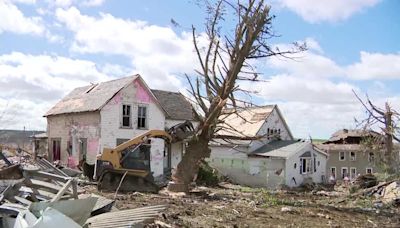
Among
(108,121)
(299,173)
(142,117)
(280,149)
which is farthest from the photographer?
(299,173)

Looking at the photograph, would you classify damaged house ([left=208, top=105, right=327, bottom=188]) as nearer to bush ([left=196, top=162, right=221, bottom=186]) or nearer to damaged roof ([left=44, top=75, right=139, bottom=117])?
bush ([left=196, top=162, right=221, bottom=186])

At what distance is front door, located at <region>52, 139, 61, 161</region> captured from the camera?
30669 mm

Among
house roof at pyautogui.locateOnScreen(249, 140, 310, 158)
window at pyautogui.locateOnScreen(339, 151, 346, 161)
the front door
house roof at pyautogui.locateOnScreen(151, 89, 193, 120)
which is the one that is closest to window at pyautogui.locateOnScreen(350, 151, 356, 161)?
window at pyautogui.locateOnScreen(339, 151, 346, 161)

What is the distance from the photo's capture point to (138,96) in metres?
28.4

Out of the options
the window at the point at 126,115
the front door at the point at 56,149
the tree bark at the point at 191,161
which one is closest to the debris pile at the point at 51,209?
the tree bark at the point at 191,161

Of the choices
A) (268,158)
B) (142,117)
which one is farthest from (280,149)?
(142,117)

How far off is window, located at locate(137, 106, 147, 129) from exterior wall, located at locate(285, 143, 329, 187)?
12182 millimetres

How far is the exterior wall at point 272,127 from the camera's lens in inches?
1477

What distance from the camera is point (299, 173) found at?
120 feet

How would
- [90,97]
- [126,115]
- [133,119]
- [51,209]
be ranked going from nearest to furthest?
[51,209] → [126,115] → [133,119] → [90,97]

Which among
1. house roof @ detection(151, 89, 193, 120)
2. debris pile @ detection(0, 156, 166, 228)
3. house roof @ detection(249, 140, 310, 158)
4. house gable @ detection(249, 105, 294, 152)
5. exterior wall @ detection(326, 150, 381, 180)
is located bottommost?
exterior wall @ detection(326, 150, 381, 180)

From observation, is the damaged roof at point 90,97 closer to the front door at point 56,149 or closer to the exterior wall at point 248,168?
the front door at point 56,149

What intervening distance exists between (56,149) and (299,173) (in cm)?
1886

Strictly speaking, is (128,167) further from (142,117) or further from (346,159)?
(346,159)
